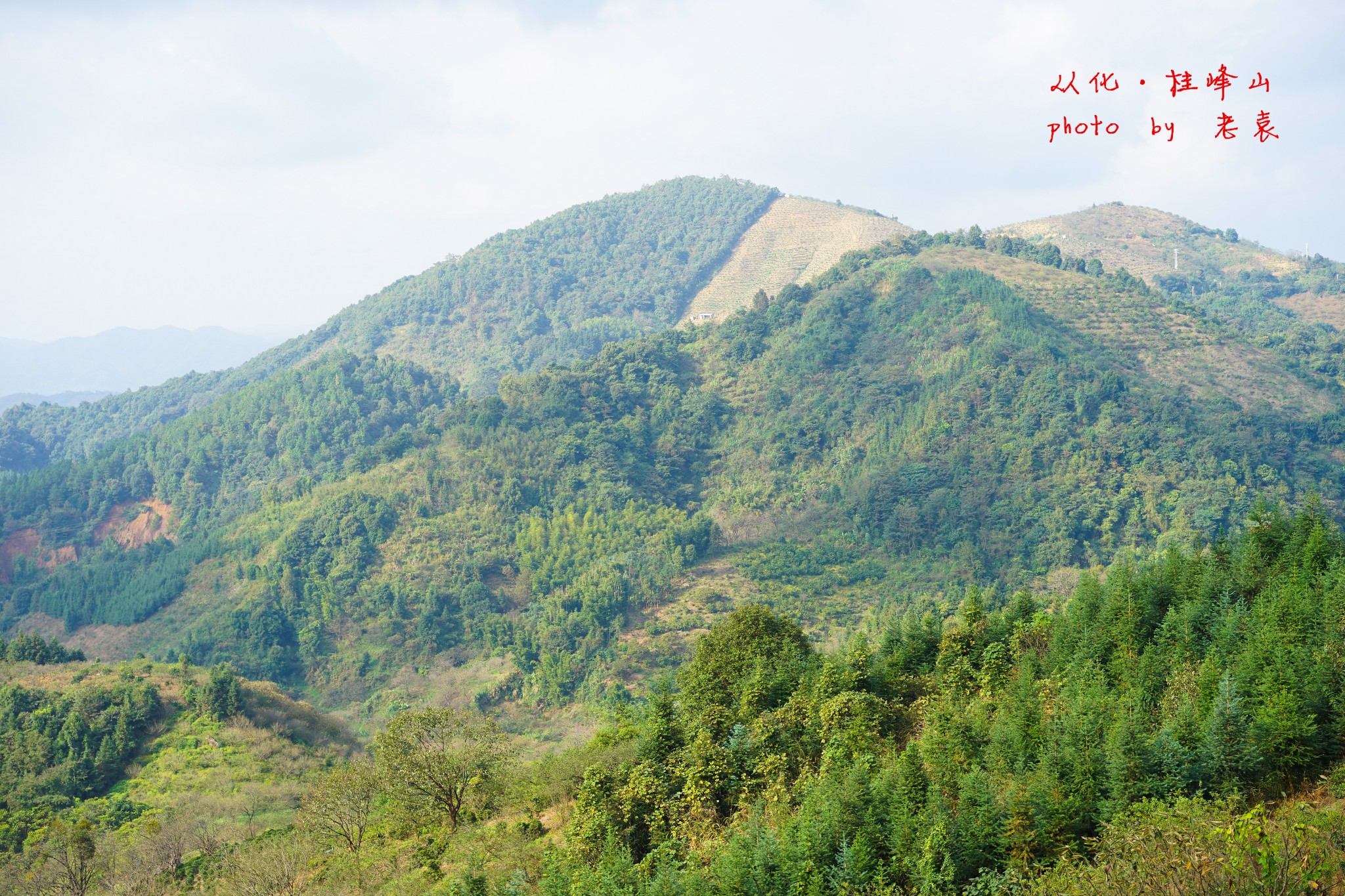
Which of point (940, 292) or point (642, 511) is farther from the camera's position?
point (940, 292)

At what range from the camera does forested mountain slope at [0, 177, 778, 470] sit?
5497 inches

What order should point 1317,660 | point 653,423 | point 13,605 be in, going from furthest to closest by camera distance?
point 653,423, point 13,605, point 1317,660

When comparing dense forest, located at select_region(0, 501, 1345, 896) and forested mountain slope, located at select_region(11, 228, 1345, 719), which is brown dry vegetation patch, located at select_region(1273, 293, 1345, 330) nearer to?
forested mountain slope, located at select_region(11, 228, 1345, 719)

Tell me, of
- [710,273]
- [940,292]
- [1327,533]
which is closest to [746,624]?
[1327,533]

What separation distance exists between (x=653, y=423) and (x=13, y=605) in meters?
56.8

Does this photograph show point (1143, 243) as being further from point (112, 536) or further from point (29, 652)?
point (29, 652)

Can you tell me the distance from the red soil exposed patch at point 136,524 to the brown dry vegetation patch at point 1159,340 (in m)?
81.8

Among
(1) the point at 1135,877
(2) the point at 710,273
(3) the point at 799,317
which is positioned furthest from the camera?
(2) the point at 710,273

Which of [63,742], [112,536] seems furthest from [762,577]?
[112,536]

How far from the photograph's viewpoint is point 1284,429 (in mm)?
74812

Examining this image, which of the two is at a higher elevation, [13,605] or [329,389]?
[329,389]

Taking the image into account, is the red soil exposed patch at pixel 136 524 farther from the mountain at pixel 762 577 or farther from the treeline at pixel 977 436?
the treeline at pixel 977 436

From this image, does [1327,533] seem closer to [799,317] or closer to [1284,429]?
[1284,429]

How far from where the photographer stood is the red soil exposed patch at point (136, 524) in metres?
96.2
